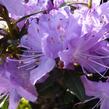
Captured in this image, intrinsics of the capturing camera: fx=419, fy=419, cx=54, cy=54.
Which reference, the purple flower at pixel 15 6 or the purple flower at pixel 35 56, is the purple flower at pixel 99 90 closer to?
the purple flower at pixel 35 56

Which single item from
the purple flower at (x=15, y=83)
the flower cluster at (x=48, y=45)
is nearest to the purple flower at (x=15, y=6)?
the flower cluster at (x=48, y=45)

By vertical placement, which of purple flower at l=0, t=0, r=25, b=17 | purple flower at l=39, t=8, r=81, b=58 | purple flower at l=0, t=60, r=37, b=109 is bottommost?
purple flower at l=0, t=60, r=37, b=109

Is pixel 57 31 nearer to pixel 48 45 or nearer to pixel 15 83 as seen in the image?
pixel 48 45

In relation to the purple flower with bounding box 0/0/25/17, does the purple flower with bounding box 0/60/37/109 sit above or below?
below

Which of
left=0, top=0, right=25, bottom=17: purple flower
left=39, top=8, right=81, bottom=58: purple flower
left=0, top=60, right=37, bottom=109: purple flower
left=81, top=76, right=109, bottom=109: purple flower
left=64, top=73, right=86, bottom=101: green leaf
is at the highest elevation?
left=0, top=0, right=25, bottom=17: purple flower

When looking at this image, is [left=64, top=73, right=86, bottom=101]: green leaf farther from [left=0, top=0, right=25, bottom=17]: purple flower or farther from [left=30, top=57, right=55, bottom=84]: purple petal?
[left=0, top=0, right=25, bottom=17]: purple flower

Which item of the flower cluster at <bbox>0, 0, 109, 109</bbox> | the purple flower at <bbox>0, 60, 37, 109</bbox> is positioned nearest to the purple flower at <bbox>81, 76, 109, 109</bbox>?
the flower cluster at <bbox>0, 0, 109, 109</bbox>

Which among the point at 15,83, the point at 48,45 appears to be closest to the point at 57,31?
the point at 48,45
